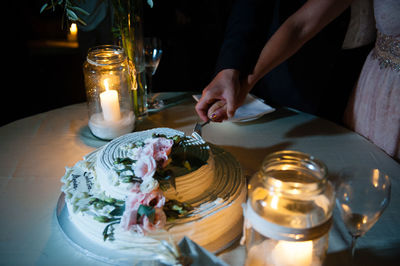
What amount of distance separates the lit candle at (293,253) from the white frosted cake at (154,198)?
0.52ft

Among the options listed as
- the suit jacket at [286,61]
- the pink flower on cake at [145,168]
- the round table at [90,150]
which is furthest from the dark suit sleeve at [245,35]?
the pink flower on cake at [145,168]

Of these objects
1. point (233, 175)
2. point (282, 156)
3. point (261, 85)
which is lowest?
point (261, 85)

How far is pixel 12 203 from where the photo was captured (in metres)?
0.89

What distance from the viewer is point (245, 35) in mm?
1543

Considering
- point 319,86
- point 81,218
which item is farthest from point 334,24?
point 81,218

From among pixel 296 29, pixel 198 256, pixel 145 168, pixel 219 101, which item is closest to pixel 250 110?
pixel 219 101

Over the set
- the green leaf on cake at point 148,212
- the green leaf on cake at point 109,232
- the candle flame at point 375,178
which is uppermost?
the candle flame at point 375,178

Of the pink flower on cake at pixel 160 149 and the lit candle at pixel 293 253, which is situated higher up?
the pink flower on cake at pixel 160 149

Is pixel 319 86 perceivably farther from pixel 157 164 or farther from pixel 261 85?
pixel 157 164

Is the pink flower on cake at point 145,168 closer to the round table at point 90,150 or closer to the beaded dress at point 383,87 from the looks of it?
the round table at point 90,150

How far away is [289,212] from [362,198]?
191 mm

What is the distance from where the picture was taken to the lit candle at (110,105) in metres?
1.21

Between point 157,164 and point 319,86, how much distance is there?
1352 mm

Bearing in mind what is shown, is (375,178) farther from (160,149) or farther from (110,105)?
(110,105)
